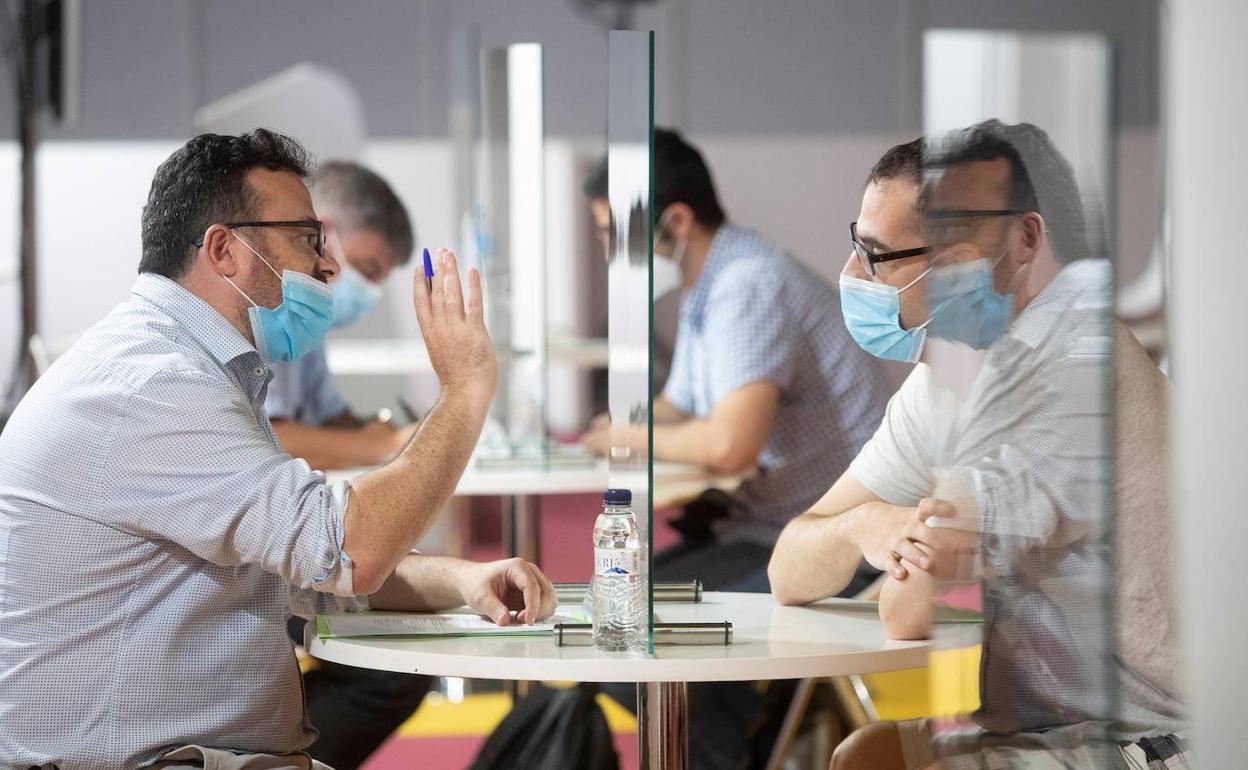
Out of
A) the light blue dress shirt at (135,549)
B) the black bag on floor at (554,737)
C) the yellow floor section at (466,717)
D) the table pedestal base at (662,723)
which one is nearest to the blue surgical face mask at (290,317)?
the light blue dress shirt at (135,549)

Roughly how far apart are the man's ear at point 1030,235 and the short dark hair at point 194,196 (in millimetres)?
1004

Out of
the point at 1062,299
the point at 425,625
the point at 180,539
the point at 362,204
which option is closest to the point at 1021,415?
the point at 1062,299

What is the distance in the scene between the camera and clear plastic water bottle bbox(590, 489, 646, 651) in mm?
1607

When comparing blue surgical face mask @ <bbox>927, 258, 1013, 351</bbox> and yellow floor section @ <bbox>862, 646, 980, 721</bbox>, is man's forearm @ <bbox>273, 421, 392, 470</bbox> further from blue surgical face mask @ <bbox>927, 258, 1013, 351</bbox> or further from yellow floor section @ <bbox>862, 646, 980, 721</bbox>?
blue surgical face mask @ <bbox>927, 258, 1013, 351</bbox>

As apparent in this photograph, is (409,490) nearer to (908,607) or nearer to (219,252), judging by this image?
(219,252)

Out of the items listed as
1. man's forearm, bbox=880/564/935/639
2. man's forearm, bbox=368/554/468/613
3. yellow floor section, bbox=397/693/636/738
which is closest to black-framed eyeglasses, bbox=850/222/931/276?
man's forearm, bbox=880/564/935/639

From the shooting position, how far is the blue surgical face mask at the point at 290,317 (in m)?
1.84

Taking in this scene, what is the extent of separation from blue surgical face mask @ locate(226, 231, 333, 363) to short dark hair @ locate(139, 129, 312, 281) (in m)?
0.05

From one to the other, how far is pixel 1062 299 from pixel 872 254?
555mm

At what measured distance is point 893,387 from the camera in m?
1.82

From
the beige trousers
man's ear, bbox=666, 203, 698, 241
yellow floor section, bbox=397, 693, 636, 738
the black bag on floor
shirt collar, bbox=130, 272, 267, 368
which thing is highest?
man's ear, bbox=666, 203, 698, 241

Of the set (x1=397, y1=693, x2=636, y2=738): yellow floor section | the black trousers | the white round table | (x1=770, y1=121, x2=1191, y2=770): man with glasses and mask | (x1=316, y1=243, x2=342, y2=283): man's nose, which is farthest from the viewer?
(x1=397, y1=693, x2=636, y2=738): yellow floor section

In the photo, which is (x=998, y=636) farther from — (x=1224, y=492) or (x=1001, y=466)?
(x=1224, y=492)

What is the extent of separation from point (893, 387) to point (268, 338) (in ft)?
2.72
